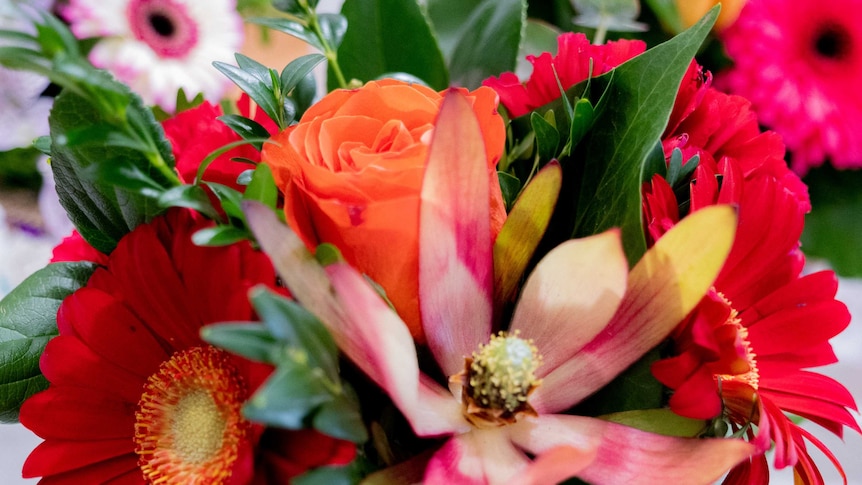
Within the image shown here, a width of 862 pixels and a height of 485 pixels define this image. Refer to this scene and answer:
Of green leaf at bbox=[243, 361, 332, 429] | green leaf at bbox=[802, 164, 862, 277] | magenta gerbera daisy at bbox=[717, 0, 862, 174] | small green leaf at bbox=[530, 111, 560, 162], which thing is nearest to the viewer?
green leaf at bbox=[243, 361, 332, 429]

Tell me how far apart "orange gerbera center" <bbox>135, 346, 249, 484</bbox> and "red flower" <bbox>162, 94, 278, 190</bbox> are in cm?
8

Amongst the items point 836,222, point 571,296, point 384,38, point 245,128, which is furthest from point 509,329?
point 836,222

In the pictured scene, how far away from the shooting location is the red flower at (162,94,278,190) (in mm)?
312

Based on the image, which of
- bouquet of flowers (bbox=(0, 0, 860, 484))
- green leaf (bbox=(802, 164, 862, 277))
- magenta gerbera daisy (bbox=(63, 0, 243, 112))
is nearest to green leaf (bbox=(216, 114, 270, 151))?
bouquet of flowers (bbox=(0, 0, 860, 484))

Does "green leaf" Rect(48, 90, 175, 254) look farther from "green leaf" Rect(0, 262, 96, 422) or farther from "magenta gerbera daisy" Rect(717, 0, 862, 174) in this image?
"magenta gerbera daisy" Rect(717, 0, 862, 174)

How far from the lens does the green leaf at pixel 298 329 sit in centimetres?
19

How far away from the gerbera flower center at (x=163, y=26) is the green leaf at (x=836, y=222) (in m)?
0.62

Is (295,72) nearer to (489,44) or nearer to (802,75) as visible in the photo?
→ (489,44)

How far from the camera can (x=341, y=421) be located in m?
0.21

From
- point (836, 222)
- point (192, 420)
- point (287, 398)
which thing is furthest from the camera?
point (836, 222)

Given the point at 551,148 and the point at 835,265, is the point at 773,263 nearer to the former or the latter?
the point at 551,148

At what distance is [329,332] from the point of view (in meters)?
0.22

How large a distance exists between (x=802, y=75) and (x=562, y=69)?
33 centimetres

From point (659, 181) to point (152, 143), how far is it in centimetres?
19
